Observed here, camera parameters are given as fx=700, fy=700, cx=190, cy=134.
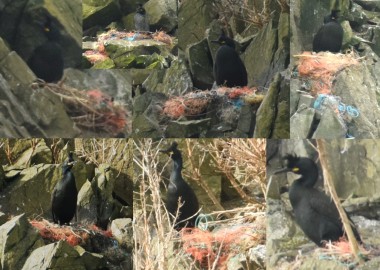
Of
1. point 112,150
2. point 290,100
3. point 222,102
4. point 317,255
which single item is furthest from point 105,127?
point 317,255

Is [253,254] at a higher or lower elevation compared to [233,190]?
lower

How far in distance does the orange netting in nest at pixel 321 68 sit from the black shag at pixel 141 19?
46.7 inches

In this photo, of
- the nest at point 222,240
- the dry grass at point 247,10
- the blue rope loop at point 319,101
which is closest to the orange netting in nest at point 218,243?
the nest at point 222,240

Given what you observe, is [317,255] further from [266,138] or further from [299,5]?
[299,5]

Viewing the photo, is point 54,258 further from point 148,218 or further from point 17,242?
point 148,218

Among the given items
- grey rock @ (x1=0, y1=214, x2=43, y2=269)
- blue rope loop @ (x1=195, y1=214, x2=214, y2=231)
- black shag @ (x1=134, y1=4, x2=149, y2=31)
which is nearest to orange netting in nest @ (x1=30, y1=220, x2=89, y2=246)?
grey rock @ (x1=0, y1=214, x2=43, y2=269)

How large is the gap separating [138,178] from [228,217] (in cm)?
74

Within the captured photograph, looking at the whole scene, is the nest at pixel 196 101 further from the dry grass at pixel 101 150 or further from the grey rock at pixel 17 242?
the grey rock at pixel 17 242

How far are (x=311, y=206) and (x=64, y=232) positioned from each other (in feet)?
6.00

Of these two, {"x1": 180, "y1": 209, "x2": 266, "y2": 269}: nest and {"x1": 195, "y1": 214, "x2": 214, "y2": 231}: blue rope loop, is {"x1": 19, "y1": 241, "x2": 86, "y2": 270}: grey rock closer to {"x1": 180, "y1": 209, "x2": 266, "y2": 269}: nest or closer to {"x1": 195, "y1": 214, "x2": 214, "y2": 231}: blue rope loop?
{"x1": 180, "y1": 209, "x2": 266, "y2": 269}: nest

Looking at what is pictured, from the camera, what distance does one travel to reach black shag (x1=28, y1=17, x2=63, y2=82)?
5238 mm

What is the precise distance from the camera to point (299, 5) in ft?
16.9

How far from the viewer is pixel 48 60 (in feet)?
17.2

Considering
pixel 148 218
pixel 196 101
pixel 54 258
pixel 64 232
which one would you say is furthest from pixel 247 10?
pixel 54 258
